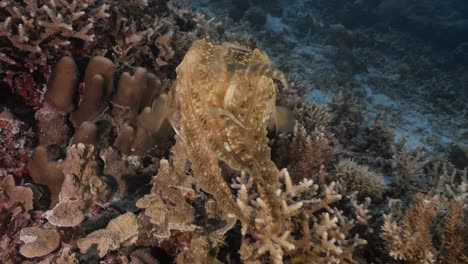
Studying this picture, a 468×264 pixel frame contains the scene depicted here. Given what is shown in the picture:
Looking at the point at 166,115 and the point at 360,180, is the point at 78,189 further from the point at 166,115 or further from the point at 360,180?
the point at 360,180

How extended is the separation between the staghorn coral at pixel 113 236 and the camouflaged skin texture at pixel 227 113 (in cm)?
71

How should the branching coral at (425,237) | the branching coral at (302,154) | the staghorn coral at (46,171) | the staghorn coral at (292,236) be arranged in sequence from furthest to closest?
the branching coral at (302,154) < the staghorn coral at (46,171) < the branching coral at (425,237) < the staghorn coral at (292,236)

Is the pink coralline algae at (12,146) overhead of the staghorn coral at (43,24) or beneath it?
beneath

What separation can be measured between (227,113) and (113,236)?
1220 millimetres

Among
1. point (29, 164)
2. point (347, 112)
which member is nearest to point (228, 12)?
point (347, 112)

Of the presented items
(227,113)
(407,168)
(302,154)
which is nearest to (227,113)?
(227,113)

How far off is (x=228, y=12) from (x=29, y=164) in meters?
14.7

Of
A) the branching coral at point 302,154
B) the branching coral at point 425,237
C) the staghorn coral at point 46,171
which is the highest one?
the staghorn coral at point 46,171

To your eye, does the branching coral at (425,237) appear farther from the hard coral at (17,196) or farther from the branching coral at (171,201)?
the hard coral at (17,196)

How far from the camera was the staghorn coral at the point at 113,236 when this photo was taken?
2.28 m

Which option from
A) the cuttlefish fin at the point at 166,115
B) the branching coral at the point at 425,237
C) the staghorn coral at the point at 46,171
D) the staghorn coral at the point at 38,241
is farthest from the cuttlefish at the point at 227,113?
the staghorn coral at the point at 46,171

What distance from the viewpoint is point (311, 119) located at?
5.34 m

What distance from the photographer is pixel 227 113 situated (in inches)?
69.8

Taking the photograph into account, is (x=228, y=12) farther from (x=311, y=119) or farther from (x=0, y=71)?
(x=0, y=71)
